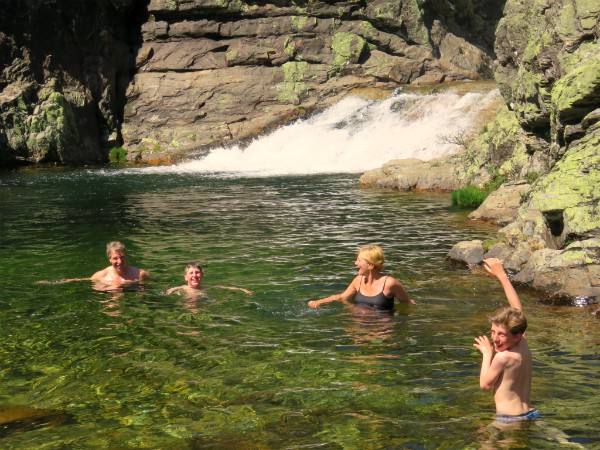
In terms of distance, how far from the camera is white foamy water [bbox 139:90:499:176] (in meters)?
42.4

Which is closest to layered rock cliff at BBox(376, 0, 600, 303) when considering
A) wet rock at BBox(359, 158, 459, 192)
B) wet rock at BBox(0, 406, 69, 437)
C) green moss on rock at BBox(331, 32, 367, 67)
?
wet rock at BBox(359, 158, 459, 192)

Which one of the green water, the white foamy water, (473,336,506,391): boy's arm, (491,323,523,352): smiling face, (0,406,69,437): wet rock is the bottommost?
(0,406,69,437): wet rock

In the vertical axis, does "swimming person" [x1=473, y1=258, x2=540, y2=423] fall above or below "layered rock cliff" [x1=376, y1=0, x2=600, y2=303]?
below

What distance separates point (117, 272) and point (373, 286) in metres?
5.67

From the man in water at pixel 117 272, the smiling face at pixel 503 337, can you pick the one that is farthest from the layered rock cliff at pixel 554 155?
the man in water at pixel 117 272

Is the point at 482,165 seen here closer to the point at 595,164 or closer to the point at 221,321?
the point at 595,164

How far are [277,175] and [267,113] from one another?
1336cm

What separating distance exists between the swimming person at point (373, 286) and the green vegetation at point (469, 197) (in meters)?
13.0

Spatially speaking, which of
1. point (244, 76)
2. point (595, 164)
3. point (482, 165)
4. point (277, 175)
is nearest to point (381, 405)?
point (595, 164)

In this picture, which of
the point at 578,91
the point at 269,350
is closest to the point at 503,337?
the point at 269,350

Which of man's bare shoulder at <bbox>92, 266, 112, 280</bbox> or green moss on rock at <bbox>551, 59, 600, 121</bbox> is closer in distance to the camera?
man's bare shoulder at <bbox>92, 266, 112, 280</bbox>

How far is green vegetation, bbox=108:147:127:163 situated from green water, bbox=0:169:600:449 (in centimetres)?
2906

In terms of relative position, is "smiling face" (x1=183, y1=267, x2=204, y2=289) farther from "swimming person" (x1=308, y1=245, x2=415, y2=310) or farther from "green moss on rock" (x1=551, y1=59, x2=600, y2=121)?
"green moss on rock" (x1=551, y1=59, x2=600, y2=121)

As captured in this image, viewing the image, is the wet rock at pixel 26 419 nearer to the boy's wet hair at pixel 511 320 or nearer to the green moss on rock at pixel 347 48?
the boy's wet hair at pixel 511 320
